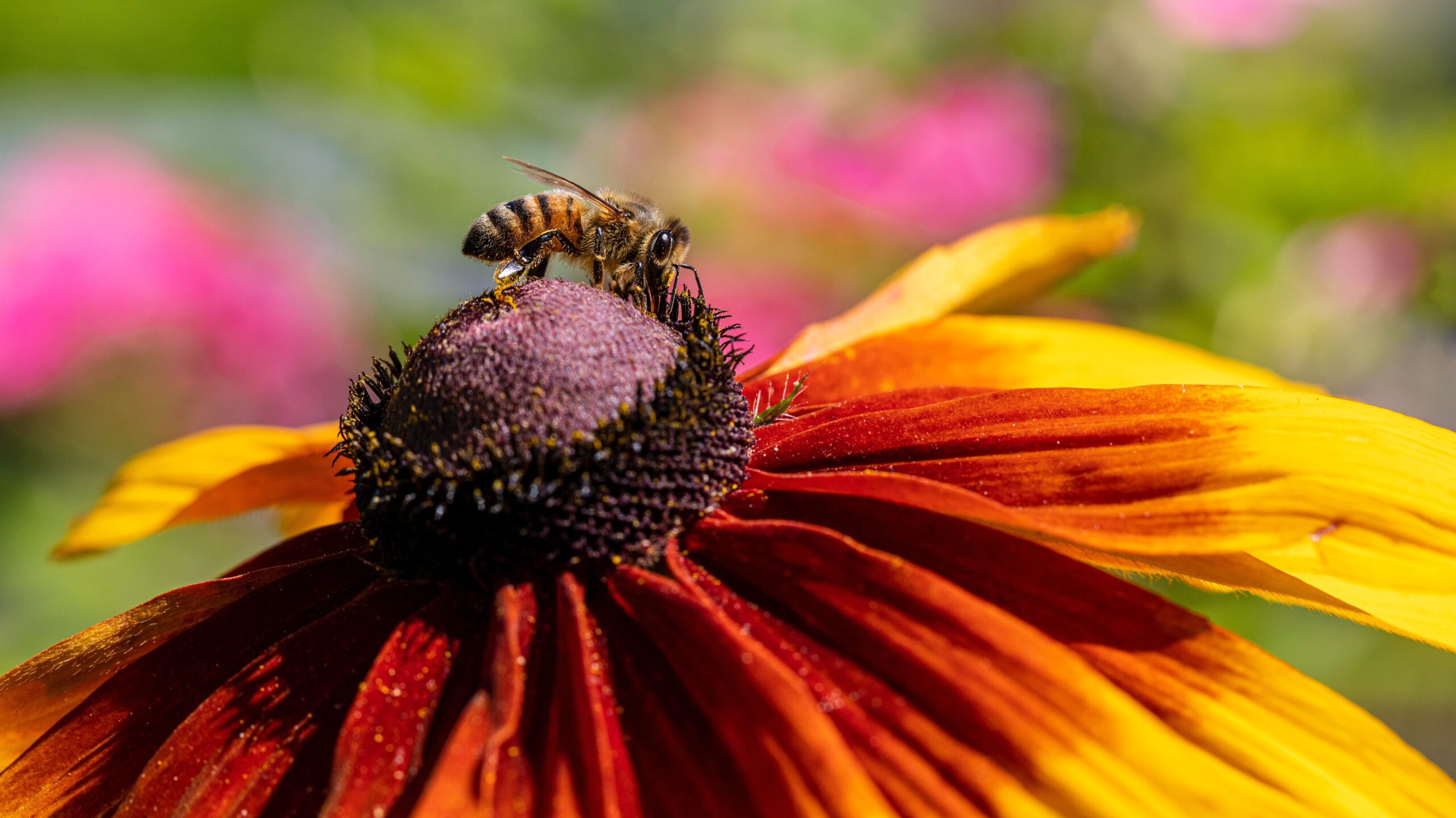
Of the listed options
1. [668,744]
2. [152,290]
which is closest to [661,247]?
[668,744]

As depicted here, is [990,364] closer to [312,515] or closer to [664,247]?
[664,247]

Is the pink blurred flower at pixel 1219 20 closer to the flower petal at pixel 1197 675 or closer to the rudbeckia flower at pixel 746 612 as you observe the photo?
the rudbeckia flower at pixel 746 612

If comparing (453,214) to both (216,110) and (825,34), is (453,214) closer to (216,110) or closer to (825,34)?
(825,34)

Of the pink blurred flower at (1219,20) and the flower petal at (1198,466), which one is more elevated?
the pink blurred flower at (1219,20)

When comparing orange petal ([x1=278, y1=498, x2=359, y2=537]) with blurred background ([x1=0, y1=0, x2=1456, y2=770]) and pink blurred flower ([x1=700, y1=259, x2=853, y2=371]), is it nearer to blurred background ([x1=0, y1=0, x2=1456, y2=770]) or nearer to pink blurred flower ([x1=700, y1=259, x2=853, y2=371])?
blurred background ([x1=0, y1=0, x2=1456, y2=770])

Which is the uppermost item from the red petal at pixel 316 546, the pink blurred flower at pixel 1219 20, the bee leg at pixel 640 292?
the pink blurred flower at pixel 1219 20

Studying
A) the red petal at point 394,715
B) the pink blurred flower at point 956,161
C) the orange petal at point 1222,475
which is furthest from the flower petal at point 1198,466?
the pink blurred flower at point 956,161
